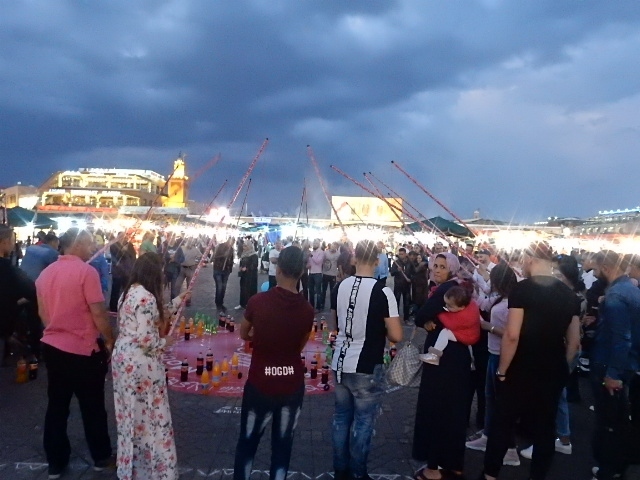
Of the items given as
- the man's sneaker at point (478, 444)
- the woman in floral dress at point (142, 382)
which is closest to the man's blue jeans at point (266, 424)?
the woman in floral dress at point (142, 382)

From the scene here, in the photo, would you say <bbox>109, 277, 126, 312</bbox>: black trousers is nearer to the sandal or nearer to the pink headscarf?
the pink headscarf

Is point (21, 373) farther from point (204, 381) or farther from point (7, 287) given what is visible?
point (204, 381)

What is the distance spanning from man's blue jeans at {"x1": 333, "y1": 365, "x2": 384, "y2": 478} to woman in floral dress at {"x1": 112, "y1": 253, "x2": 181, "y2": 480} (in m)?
1.41

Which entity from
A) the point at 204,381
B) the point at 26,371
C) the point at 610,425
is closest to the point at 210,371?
the point at 204,381

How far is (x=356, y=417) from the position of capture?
4641 mm

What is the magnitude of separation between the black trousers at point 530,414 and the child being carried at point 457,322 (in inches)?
19.5

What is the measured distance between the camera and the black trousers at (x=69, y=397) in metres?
4.72

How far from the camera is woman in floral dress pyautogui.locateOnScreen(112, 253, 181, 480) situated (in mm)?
4277

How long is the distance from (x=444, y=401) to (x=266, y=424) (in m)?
1.72

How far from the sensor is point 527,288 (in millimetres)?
4469

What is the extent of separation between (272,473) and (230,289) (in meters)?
16.7

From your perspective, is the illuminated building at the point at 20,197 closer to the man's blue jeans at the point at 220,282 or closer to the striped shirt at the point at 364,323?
the man's blue jeans at the point at 220,282

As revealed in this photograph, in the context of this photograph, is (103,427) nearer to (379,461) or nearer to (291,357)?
(291,357)

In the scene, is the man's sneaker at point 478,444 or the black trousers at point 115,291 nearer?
the man's sneaker at point 478,444
